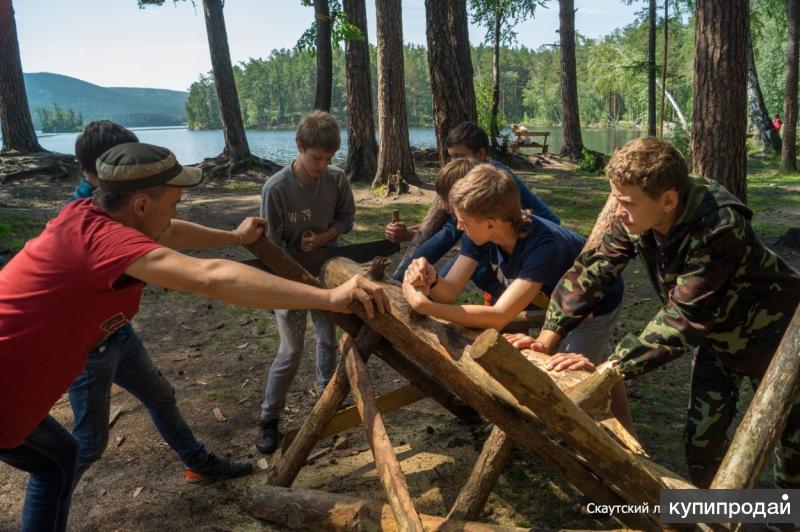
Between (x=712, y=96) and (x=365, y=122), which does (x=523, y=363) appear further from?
(x=365, y=122)

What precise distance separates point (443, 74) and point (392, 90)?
4202mm

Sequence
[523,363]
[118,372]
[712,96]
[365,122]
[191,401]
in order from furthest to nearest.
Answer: [365,122], [712,96], [191,401], [118,372], [523,363]

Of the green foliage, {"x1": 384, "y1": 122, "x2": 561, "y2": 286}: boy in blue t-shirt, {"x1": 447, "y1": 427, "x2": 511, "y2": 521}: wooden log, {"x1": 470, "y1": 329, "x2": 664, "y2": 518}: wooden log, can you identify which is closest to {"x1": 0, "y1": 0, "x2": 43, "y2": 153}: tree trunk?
{"x1": 384, "y1": 122, "x2": 561, "y2": 286}: boy in blue t-shirt

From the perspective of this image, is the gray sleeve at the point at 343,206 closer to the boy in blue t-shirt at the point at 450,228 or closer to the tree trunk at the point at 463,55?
the boy in blue t-shirt at the point at 450,228

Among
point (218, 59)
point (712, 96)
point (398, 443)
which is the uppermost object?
point (218, 59)

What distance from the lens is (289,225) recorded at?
4.14 meters

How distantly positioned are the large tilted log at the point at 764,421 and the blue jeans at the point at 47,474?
2.73 meters

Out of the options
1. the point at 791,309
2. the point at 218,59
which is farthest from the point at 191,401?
the point at 218,59

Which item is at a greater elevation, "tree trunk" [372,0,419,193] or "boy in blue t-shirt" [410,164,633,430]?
"tree trunk" [372,0,419,193]

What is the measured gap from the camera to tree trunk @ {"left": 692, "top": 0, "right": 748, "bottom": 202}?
675 centimetres

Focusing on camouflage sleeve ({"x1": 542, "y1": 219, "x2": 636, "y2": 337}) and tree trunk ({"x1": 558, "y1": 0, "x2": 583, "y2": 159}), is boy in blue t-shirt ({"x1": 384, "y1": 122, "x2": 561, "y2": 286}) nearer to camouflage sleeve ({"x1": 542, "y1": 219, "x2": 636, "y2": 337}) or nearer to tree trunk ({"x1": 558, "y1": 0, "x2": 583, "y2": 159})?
camouflage sleeve ({"x1": 542, "y1": 219, "x2": 636, "y2": 337})

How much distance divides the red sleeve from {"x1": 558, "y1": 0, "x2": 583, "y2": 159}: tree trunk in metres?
20.7

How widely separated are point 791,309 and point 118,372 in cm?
354

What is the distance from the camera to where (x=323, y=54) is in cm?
1380
